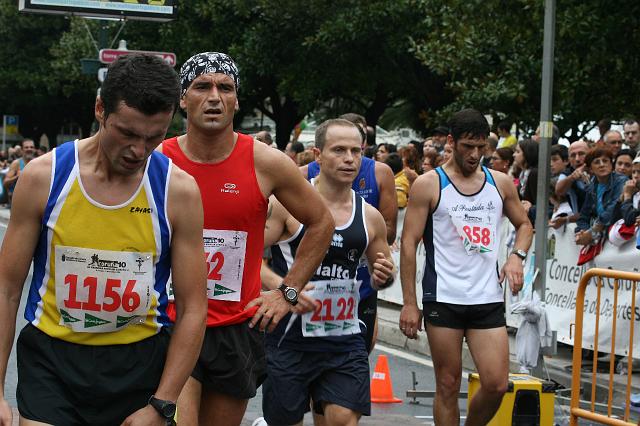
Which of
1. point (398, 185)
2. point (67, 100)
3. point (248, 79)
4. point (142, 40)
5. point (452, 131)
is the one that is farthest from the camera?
point (67, 100)

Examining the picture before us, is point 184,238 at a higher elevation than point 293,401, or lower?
higher

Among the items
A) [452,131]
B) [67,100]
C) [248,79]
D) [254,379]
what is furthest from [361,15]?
[67,100]

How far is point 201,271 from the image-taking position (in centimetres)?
418

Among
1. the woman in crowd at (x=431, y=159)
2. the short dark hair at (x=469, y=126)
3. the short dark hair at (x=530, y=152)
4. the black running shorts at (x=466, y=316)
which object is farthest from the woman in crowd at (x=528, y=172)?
the black running shorts at (x=466, y=316)

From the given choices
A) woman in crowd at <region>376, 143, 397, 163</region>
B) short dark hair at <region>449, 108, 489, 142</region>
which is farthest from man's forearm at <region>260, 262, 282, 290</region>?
woman in crowd at <region>376, 143, 397, 163</region>

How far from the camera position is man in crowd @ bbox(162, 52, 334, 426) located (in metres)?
5.46

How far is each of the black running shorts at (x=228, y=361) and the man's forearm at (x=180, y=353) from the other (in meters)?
1.30

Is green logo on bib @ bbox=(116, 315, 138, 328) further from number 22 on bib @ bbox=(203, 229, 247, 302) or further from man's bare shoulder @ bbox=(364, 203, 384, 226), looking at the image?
man's bare shoulder @ bbox=(364, 203, 384, 226)

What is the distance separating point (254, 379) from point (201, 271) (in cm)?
151

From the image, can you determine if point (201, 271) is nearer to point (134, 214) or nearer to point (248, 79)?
point (134, 214)

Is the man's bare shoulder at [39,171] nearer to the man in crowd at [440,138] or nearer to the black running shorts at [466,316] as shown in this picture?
the black running shorts at [466,316]

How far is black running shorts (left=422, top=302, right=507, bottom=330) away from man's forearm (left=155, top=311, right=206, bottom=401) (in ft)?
11.9

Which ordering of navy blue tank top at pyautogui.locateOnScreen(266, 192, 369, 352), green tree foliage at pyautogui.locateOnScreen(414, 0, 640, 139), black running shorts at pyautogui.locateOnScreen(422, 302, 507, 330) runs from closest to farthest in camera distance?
navy blue tank top at pyautogui.locateOnScreen(266, 192, 369, 352) < black running shorts at pyautogui.locateOnScreen(422, 302, 507, 330) < green tree foliage at pyautogui.locateOnScreen(414, 0, 640, 139)

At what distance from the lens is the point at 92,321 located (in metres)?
4.07
